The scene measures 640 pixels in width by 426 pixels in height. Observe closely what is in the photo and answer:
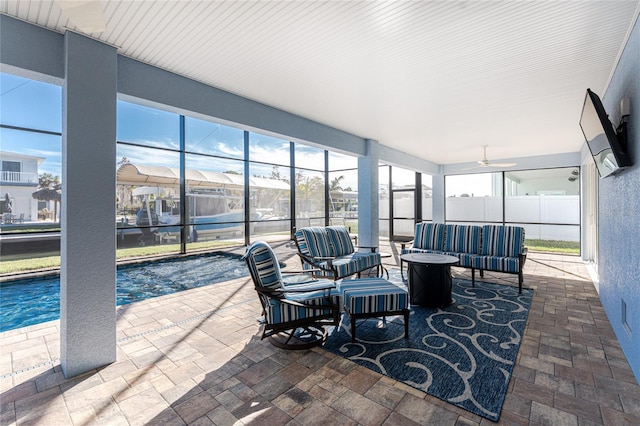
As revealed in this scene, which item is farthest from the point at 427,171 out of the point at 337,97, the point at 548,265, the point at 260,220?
the point at 337,97

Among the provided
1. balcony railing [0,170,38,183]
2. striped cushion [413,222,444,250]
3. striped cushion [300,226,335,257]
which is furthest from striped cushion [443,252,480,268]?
balcony railing [0,170,38,183]

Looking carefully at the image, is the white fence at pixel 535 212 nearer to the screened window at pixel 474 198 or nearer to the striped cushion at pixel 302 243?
the screened window at pixel 474 198

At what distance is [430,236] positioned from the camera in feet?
19.2

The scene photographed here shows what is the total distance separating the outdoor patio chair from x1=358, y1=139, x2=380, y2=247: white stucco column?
3.75 meters

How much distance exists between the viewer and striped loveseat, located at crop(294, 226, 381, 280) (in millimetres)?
4512

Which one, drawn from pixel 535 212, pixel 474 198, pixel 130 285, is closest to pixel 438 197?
pixel 474 198

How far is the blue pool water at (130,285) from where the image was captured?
438 cm

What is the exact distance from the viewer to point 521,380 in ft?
7.52

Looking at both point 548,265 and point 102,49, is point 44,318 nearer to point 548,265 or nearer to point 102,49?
point 102,49

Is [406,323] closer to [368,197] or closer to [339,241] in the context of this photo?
[339,241]

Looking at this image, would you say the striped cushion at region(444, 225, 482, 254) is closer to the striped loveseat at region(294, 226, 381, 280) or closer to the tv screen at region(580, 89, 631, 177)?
the striped loveseat at region(294, 226, 381, 280)

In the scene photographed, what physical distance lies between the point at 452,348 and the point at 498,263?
257 centimetres

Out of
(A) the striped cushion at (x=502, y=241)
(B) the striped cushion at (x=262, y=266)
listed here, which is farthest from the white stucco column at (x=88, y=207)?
(A) the striped cushion at (x=502, y=241)

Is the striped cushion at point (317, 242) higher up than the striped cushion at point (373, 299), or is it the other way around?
the striped cushion at point (317, 242)
